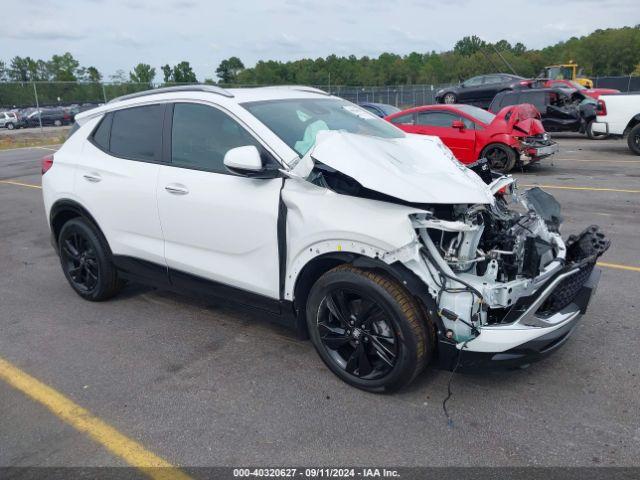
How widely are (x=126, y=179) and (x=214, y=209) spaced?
1028 millimetres

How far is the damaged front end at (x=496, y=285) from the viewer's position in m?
2.94

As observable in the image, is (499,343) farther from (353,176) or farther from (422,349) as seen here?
(353,176)

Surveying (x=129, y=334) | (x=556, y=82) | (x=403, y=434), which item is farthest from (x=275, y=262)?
(x=556, y=82)

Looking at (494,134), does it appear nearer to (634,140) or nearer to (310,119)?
(634,140)

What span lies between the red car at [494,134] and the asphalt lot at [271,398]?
638cm

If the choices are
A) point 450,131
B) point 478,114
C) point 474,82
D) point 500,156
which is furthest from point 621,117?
point 474,82

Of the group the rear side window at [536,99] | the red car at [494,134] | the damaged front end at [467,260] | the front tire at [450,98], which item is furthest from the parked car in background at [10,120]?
the damaged front end at [467,260]

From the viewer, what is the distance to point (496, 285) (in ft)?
9.88

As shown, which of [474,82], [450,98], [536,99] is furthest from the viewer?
[474,82]

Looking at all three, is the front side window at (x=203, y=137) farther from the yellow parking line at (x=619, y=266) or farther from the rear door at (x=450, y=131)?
the rear door at (x=450, y=131)

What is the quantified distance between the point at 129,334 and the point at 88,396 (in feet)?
2.98

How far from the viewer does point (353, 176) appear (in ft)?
9.93

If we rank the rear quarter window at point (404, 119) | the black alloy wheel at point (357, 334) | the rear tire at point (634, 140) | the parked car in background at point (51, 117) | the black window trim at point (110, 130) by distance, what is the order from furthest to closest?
the parked car in background at point (51, 117)
the rear tire at point (634, 140)
the rear quarter window at point (404, 119)
the black window trim at point (110, 130)
the black alloy wheel at point (357, 334)

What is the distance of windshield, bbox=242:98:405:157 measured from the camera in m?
3.70
